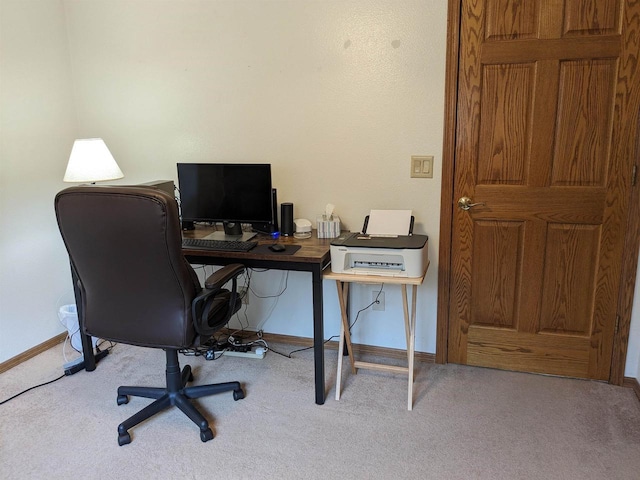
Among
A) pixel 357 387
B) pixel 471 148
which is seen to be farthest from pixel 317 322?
pixel 471 148

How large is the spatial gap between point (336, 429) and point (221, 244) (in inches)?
41.7

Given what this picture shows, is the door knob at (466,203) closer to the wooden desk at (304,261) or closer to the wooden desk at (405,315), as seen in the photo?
the wooden desk at (405,315)

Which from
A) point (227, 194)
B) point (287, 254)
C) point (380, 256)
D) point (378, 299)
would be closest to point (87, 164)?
point (227, 194)

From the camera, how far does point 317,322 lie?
2305 millimetres

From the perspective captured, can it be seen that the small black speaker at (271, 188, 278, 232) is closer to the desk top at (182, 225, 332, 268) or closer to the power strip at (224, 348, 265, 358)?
the desk top at (182, 225, 332, 268)

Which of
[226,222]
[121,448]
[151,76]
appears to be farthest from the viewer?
[151,76]

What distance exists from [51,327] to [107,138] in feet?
4.17

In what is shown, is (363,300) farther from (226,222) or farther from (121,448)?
(121,448)

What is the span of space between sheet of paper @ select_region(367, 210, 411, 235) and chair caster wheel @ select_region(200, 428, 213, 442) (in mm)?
1210

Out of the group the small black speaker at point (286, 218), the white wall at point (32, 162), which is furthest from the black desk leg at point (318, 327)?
the white wall at point (32, 162)

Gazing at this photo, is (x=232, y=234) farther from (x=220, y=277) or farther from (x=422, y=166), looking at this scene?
(x=422, y=166)

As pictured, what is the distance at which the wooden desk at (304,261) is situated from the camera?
2279 millimetres

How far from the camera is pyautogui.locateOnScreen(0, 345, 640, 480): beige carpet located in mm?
1971

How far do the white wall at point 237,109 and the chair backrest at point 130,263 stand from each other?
106 cm
